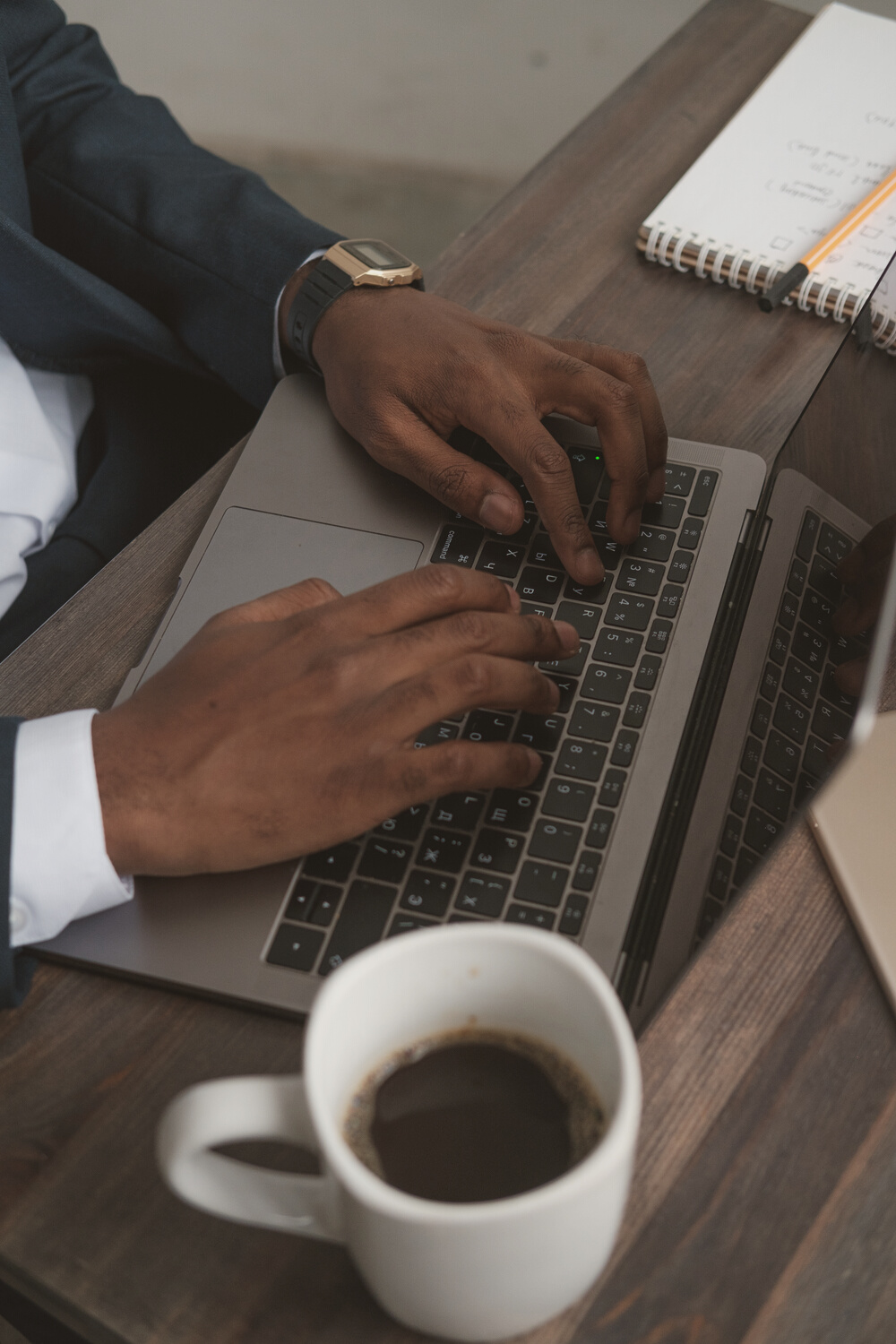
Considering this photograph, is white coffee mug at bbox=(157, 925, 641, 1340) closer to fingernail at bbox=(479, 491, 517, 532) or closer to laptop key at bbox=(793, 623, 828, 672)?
laptop key at bbox=(793, 623, 828, 672)

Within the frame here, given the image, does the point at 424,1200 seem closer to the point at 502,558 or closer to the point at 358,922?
the point at 358,922

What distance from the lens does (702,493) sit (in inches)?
28.1

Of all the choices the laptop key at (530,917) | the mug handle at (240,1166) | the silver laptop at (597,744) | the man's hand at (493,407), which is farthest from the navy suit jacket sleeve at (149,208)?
the mug handle at (240,1166)

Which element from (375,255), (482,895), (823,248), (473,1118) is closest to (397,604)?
(482,895)

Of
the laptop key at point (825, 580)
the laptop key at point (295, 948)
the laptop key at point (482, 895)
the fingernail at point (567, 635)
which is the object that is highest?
the laptop key at point (825, 580)

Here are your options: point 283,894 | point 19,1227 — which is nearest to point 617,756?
point 283,894

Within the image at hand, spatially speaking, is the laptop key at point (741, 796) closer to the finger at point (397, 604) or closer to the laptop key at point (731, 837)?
the laptop key at point (731, 837)

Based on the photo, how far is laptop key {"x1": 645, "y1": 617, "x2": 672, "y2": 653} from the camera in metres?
0.64

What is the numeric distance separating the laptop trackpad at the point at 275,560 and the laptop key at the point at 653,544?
0.14 m

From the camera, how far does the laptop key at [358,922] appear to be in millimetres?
521

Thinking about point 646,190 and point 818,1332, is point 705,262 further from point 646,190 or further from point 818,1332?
point 818,1332

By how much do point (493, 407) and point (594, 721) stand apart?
0.24 meters

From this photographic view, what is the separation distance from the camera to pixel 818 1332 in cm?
43

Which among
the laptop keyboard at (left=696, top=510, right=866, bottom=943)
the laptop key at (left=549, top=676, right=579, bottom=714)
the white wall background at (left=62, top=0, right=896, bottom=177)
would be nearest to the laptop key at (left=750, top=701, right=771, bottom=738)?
the laptop keyboard at (left=696, top=510, right=866, bottom=943)
